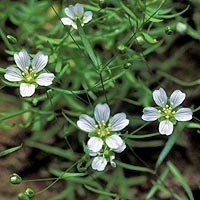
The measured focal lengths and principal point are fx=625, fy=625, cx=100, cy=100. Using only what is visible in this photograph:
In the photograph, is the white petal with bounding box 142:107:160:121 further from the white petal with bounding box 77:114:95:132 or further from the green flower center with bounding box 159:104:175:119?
the white petal with bounding box 77:114:95:132

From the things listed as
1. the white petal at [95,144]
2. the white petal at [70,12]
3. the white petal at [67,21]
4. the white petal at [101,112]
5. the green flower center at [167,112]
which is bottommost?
the green flower center at [167,112]

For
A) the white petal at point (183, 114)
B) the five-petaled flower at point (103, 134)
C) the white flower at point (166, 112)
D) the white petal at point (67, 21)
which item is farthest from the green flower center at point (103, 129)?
the white petal at point (67, 21)

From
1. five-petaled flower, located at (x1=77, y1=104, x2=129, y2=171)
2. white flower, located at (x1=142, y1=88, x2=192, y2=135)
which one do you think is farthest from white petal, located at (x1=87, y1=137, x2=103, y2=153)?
white flower, located at (x1=142, y1=88, x2=192, y2=135)

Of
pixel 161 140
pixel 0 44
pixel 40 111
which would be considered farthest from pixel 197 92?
pixel 0 44

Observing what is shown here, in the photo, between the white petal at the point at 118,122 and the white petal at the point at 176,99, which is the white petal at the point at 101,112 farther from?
the white petal at the point at 176,99

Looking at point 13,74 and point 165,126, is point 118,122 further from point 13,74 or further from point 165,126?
point 13,74

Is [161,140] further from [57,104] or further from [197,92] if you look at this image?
[57,104]
